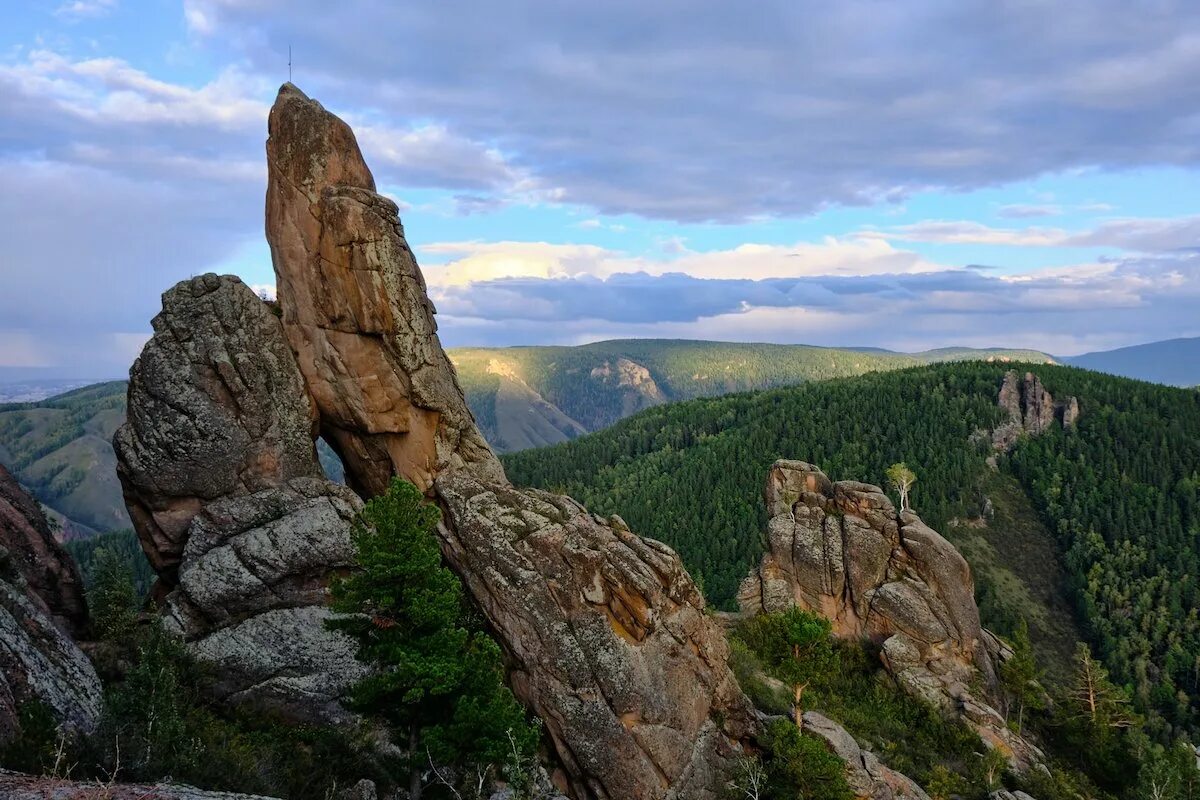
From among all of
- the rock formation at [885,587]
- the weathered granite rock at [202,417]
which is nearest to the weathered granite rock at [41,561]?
the weathered granite rock at [202,417]

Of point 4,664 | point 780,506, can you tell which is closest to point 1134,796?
point 780,506

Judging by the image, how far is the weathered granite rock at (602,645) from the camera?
32562 millimetres

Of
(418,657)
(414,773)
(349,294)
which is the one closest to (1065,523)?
(349,294)

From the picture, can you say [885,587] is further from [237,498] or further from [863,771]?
[237,498]

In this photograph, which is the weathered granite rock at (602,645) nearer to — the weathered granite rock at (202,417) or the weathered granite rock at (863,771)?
the weathered granite rock at (863,771)

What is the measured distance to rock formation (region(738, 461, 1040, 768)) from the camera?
5559 cm

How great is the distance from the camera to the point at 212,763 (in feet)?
69.7

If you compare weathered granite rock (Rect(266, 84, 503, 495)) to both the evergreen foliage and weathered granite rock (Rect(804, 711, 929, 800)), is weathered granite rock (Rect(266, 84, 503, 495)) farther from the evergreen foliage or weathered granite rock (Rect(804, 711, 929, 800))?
weathered granite rock (Rect(804, 711, 929, 800))

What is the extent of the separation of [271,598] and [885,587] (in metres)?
49.7

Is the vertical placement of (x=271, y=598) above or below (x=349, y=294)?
below

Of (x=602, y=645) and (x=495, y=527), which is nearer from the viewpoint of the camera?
(x=602, y=645)

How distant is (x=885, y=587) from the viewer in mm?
60344

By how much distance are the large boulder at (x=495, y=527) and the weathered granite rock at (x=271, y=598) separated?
5.83 metres

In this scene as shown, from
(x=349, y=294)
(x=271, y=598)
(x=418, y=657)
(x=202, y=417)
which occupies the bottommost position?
(x=271, y=598)
